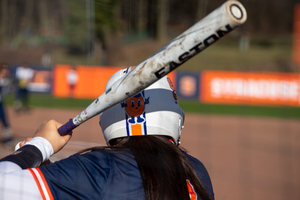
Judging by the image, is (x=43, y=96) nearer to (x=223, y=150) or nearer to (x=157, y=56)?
(x=223, y=150)

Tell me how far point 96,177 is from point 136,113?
0.33 meters

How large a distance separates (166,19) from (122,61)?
4.86 meters

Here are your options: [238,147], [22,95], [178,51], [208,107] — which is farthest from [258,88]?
[178,51]

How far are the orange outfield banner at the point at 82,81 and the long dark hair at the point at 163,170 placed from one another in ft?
37.3

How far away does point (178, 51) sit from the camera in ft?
2.91

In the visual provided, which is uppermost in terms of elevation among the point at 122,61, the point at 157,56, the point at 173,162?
the point at 122,61

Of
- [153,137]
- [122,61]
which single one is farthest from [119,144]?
[122,61]

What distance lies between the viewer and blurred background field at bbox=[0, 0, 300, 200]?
571 centimetres

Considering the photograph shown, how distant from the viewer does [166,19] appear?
17.6 metres

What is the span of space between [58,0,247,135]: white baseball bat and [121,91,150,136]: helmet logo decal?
0.13 metres

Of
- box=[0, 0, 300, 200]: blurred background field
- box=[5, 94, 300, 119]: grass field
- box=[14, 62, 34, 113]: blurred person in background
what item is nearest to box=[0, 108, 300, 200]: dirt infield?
box=[0, 0, 300, 200]: blurred background field

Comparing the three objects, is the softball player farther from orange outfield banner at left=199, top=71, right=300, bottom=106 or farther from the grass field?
orange outfield banner at left=199, top=71, right=300, bottom=106

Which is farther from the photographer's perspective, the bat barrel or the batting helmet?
the batting helmet

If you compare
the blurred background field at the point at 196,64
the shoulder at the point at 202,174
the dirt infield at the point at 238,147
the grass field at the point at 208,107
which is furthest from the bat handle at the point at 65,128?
the grass field at the point at 208,107
